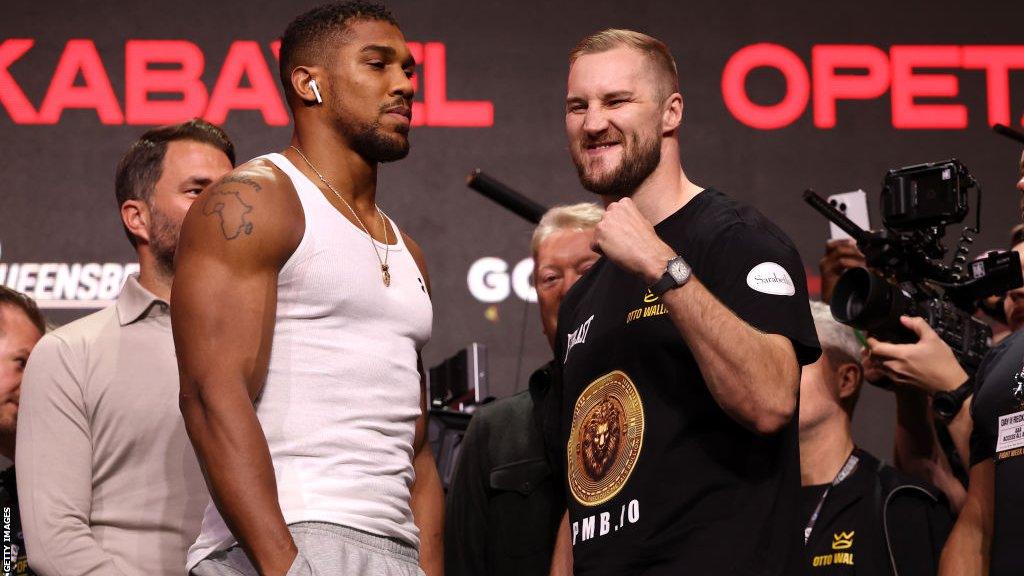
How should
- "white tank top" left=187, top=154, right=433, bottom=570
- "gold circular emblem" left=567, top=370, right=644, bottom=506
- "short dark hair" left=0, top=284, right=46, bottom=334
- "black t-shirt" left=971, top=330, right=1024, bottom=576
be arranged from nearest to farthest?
"white tank top" left=187, top=154, right=433, bottom=570, "gold circular emblem" left=567, top=370, right=644, bottom=506, "black t-shirt" left=971, top=330, right=1024, bottom=576, "short dark hair" left=0, top=284, right=46, bottom=334

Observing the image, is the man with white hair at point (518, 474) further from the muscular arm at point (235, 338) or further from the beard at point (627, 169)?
the muscular arm at point (235, 338)

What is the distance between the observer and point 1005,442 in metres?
2.55

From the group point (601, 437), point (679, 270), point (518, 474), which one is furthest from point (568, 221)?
point (679, 270)

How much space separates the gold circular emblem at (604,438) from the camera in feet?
7.03

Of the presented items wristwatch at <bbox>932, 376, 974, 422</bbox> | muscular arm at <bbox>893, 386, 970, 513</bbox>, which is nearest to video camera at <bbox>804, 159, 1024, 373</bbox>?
wristwatch at <bbox>932, 376, 974, 422</bbox>

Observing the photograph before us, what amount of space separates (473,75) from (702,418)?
3.54 meters

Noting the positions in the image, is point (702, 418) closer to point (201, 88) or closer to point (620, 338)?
point (620, 338)

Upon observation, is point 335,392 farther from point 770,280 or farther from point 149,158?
point 149,158

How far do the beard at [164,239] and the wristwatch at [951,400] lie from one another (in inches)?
69.2

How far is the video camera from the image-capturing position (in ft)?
9.80

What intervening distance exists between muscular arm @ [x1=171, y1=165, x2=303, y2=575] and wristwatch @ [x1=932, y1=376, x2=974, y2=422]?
1.68m

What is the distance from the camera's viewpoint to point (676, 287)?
80.1 inches

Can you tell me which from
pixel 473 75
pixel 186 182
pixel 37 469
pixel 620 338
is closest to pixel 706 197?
pixel 620 338

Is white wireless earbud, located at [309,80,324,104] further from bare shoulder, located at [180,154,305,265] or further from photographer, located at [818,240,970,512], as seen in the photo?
photographer, located at [818,240,970,512]
